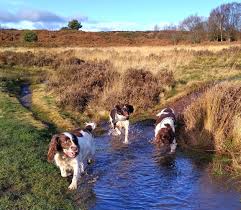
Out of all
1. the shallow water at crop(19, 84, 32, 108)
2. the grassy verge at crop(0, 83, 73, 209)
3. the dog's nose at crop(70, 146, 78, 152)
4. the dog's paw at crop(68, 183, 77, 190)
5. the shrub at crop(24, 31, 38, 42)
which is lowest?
the dog's paw at crop(68, 183, 77, 190)

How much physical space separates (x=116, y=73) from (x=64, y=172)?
13.2m

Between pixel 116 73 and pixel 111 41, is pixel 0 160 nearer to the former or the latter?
pixel 116 73

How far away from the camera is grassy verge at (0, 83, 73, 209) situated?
741 centimetres

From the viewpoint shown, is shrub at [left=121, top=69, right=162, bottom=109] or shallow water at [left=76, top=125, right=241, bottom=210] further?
shrub at [left=121, top=69, right=162, bottom=109]

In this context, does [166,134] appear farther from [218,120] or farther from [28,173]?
[28,173]

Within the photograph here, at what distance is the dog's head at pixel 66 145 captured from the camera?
26.7 feet

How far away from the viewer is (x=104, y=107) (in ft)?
57.6

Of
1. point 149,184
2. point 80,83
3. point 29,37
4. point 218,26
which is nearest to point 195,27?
point 218,26

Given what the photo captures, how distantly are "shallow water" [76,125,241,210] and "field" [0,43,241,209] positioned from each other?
1.95 ft

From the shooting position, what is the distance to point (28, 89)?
78.7ft

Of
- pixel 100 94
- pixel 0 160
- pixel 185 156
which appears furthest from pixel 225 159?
pixel 100 94

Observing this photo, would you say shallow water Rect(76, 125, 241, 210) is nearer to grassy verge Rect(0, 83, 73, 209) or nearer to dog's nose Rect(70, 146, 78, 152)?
grassy verge Rect(0, 83, 73, 209)

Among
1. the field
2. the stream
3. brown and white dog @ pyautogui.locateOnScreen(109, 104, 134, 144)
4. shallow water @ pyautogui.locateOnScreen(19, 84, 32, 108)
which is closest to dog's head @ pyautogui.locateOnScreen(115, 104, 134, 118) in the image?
brown and white dog @ pyautogui.locateOnScreen(109, 104, 134, 144)

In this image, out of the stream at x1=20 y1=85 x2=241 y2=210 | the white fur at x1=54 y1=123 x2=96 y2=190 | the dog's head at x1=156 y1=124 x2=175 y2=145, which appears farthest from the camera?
the dog's head at x1=156 y1=124 x2=175 y2=145
